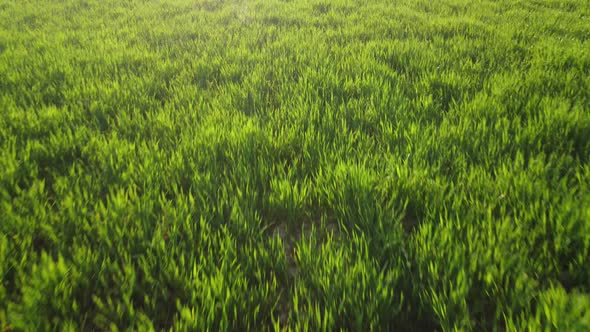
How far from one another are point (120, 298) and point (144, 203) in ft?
1.57

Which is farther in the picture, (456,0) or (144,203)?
(456,0)

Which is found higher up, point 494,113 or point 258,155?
point 494,113

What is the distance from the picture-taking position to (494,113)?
2285 mm

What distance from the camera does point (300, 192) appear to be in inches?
67.2

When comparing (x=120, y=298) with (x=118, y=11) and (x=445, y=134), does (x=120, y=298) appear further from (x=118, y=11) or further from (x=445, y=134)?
(x=118, y=11)

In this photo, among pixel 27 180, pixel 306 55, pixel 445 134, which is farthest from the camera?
pixel 306 55

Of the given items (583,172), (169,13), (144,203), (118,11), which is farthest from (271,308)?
(118,11)

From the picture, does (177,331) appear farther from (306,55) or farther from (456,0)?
(456,0)

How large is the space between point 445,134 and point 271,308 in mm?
1623

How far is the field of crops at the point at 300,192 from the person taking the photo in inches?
43.8

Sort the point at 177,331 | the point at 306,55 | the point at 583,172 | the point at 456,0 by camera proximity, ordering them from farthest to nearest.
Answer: the point at 456,0, the point at 306,55, the point at 583,172, the point at 177,331

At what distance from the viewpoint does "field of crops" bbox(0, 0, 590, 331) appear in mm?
1111

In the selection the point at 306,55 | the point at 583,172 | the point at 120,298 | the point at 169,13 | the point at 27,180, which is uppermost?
the point at 169,13

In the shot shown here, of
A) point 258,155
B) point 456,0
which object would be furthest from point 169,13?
point 456,0
